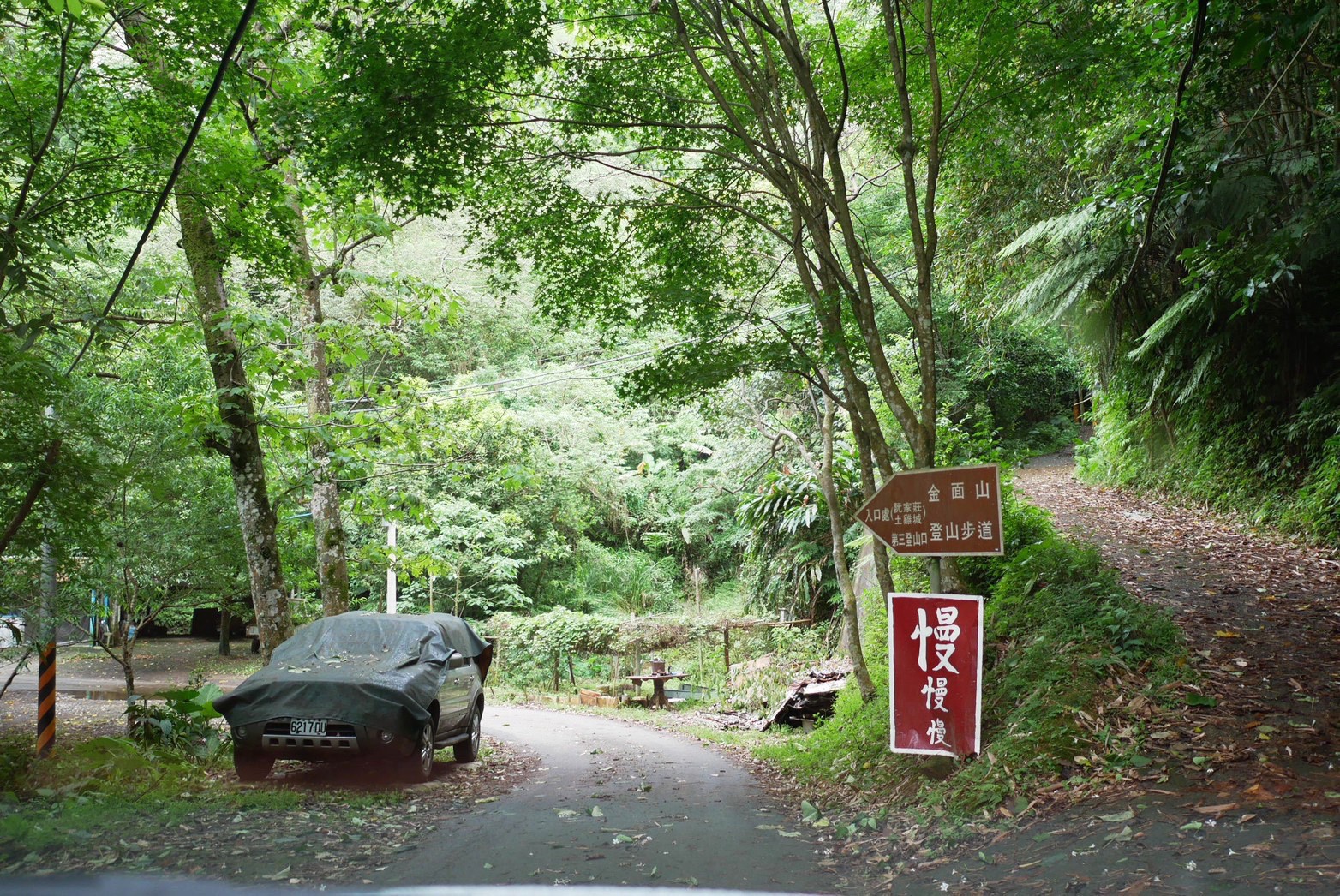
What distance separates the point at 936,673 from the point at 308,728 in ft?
17.0

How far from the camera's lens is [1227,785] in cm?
504

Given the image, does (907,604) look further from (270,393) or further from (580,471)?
(580,471)

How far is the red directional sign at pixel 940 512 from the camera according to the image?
20.2ft

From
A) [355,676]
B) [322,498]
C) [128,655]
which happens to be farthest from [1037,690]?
[128,655]

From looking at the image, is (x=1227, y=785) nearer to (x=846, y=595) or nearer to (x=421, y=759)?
(x=846, y=595)

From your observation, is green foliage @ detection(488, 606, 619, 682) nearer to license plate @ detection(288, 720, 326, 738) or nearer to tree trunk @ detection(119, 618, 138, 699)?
tree trunk @ detection(119, 618, 138, 699)

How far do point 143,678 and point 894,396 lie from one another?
2062cm

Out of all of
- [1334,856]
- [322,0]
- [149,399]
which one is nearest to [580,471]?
[149,399]

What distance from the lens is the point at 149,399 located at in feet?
37.1

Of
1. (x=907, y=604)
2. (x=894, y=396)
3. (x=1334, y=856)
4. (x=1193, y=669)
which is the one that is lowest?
(x=1334, y=856)

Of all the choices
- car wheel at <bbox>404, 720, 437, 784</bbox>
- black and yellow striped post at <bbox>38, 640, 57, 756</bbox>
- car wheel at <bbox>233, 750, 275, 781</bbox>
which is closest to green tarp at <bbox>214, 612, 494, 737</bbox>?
car wheel at <bbox>404, 720, 437, 784</bbox>

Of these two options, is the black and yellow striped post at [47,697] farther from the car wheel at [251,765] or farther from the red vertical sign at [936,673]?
the red vertical sign at [936,673]

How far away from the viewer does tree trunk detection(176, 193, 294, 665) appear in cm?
981

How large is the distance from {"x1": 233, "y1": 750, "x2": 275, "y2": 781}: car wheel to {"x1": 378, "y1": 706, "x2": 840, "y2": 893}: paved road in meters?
2.11
